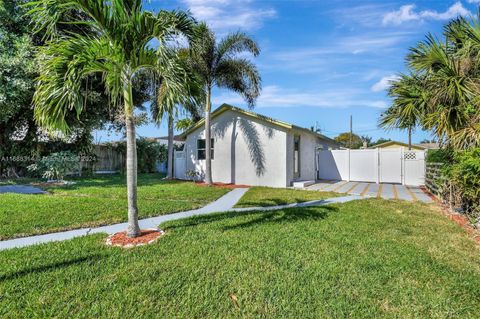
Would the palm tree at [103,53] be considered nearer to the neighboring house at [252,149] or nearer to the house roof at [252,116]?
the house roof at [252,116]

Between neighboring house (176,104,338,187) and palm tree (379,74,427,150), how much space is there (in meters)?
4.67

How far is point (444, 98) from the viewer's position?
7449mm

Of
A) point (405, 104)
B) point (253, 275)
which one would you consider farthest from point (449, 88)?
point (253, 275)

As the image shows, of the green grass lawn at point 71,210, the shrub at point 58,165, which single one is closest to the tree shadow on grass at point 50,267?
the green grass lawn at point 71,210

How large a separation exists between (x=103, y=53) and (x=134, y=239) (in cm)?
343

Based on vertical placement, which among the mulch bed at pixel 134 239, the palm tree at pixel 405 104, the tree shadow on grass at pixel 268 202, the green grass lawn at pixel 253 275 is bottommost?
the green grass lawn at pixel 253 275

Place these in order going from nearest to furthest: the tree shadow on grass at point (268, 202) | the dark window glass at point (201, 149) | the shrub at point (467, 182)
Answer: the shrub at point (467, 182) → the tree shadow on grass at point (268, 202) → the dark window glass at point (201, 149)

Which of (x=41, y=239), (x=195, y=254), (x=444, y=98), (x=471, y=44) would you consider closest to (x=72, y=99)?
(x=41, y=239)

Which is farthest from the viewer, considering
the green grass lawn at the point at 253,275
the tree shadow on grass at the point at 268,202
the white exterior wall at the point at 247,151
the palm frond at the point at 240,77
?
the white exterior wall at the point at 247,151

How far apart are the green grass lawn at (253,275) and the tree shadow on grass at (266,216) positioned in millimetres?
360

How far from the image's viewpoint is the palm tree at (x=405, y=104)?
870 cm

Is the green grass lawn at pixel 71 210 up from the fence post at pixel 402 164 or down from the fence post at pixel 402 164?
down

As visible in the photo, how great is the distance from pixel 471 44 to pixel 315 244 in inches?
274

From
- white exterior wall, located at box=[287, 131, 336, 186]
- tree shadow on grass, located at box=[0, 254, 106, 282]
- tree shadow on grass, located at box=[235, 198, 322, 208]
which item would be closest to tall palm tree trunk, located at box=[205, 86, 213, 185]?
white exterior wall, located at box=[287, 131, 336, 186]
